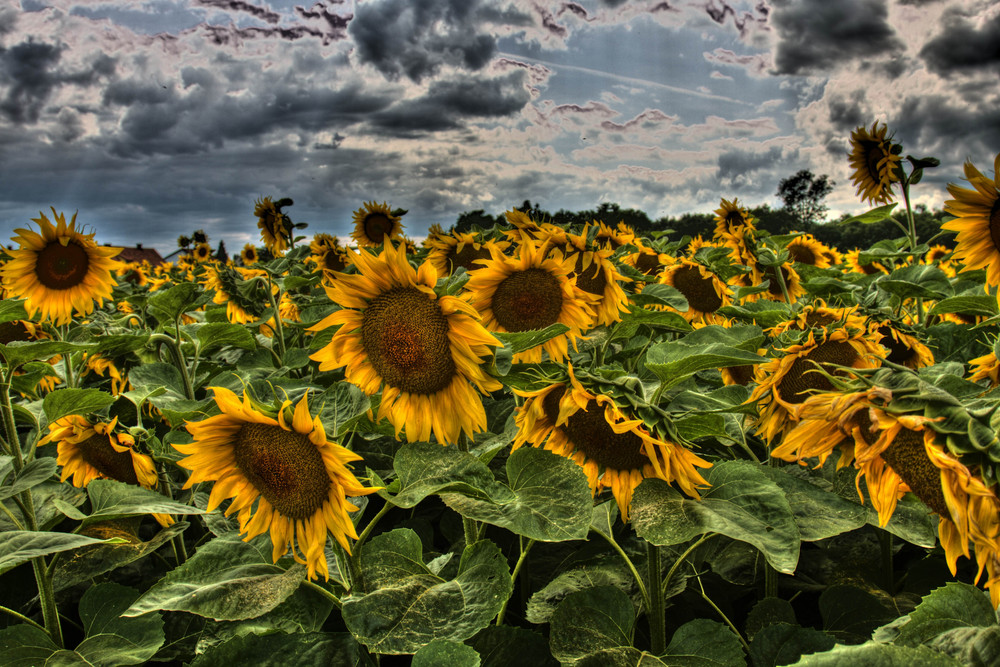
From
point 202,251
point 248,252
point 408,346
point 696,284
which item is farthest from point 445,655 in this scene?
point 202,251

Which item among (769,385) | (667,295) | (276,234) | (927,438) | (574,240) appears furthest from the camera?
(276,234)

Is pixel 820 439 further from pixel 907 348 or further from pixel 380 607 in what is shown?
pixel 907 348

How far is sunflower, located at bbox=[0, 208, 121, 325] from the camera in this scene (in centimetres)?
319

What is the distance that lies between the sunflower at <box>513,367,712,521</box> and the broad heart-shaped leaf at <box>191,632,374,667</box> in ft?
2.08

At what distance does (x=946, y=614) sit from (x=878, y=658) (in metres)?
0.39

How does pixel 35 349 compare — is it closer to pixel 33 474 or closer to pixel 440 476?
pixel 33 474

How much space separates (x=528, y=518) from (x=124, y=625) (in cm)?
128

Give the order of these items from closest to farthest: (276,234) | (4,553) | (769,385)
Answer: (4,553), (769,385), (276,234)

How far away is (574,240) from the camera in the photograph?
2654 mm

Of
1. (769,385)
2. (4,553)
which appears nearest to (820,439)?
(769,385)

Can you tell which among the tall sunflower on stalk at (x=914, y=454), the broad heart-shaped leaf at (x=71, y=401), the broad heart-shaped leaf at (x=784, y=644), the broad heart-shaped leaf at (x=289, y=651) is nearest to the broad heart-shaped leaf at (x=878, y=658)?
the tall sunflower on stalk at (x=914, y=454)

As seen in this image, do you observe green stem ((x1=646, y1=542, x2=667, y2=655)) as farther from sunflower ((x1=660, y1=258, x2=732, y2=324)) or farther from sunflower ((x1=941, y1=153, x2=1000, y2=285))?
sunflower ((x1=660, y1=258, x2=732, y2=324))

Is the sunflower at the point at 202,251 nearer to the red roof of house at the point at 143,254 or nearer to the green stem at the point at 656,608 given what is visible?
the green stem at the point at 656,608

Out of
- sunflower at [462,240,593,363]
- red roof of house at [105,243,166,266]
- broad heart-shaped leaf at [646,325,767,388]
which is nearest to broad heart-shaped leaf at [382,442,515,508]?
broad heart-shaped leaf at [646,325,767,388]
